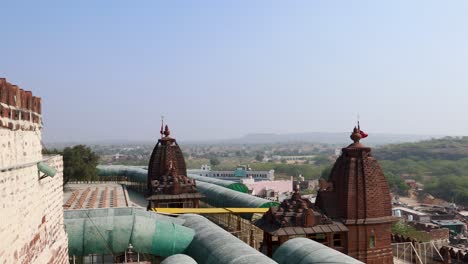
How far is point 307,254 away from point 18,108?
9.83 metres

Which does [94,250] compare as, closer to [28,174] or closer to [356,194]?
[28,174]

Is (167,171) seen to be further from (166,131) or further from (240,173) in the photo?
(240,173)

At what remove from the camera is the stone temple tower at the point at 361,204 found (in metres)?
20.2

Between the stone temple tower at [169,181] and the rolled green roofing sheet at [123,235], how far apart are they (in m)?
11.1

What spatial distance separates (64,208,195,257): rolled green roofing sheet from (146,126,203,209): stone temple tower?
11.1 m

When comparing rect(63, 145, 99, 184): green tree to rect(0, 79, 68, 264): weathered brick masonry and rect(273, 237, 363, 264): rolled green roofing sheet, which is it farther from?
rect(0, 79, 68, 264): weathered brick masonry

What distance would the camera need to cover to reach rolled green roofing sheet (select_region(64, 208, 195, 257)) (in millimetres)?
16984

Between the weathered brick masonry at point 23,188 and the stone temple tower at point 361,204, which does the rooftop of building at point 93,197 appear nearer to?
the stone temple tower at point 361,204

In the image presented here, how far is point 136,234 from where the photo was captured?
17297 mm

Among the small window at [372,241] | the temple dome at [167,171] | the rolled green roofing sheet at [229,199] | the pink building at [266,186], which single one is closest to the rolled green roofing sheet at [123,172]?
the rolled green roofing sheet at [229,199]

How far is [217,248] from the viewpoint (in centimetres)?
1539

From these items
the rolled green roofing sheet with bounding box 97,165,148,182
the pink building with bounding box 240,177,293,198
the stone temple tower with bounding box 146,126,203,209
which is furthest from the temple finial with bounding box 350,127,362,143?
the pink building with bounding box 240,177,293,198

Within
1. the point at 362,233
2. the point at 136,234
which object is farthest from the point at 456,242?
the point at 136,234

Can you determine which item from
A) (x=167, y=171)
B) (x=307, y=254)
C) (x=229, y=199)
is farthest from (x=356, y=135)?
(x=167, y=171)
